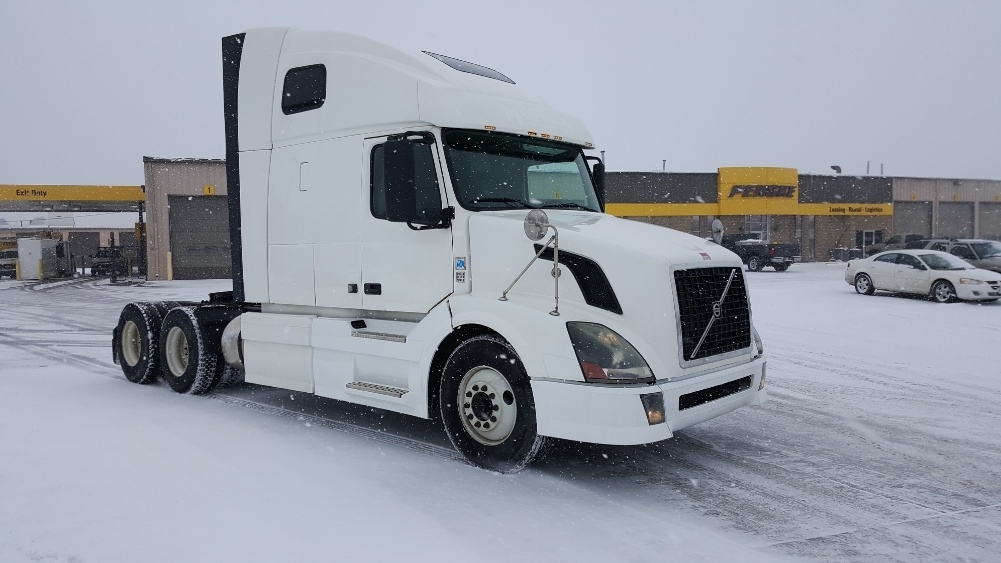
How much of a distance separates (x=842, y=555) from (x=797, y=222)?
1955 inches

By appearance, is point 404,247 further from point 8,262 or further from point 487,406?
point 8,262

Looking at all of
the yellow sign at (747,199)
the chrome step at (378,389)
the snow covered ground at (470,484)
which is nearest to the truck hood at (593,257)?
the chrome step at (378,389)

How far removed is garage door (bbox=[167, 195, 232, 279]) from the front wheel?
28.9 meters

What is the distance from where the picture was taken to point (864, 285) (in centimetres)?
2111

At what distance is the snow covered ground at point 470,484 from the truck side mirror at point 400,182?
1.97 m

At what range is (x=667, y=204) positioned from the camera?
45938 mm

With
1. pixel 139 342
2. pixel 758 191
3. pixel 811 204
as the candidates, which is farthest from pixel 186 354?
pixel 811 204

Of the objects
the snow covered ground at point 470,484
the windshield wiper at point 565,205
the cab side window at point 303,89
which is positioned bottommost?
the snow covered ground at point 470,484

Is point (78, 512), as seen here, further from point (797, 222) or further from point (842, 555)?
point (797, 222)

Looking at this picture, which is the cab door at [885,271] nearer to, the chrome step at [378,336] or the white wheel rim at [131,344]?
the chrome step at [378,336]

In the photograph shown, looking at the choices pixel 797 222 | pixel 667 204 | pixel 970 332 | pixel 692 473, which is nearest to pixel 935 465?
pixel 692 473

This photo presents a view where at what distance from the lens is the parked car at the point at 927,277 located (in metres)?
18.2

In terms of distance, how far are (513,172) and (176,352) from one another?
5023mm

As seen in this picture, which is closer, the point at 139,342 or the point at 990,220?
the point at 139,342
